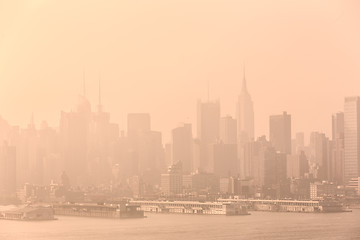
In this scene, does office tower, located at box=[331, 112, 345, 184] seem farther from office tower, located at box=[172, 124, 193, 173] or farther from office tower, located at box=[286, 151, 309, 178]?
office tower, located at box=[172, 124, 193, 173]

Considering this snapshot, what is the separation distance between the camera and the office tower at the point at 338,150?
4088 cm

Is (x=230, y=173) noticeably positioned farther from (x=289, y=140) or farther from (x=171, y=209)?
(x=171, y=209)

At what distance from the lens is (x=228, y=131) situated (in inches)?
1663

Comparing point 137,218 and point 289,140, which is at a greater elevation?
point 289,140

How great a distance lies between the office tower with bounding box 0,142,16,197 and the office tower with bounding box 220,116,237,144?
9.61 meters

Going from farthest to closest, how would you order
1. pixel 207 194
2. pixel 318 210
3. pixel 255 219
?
pixel 207 194 < pixel 318 210 < pixel 255 219

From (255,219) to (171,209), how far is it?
7.11m

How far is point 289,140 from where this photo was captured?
1687 inches

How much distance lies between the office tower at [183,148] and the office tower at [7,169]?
278 inches

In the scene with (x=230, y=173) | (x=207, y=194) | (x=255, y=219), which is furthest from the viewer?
(x=230, y=173)

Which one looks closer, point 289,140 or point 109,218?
point 109,218

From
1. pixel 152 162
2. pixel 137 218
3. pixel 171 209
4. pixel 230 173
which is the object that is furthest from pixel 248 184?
pixel 137 218

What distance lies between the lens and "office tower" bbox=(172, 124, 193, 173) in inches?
1630

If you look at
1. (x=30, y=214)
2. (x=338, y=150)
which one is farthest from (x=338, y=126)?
(x=30, y=214)
